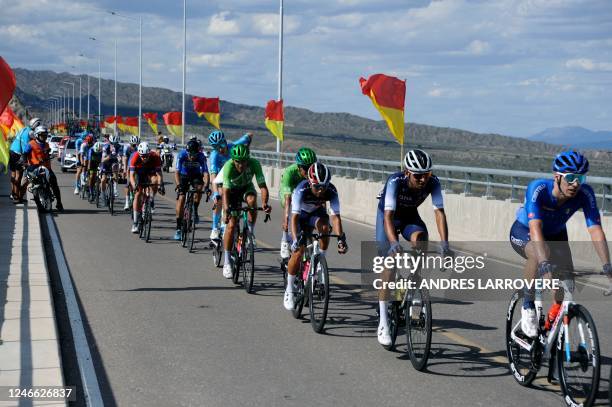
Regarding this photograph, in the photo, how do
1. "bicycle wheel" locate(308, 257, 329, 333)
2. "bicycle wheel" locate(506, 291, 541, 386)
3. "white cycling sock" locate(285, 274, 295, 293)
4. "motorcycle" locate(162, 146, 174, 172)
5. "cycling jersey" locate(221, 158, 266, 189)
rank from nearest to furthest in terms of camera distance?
1. "bicycle wheel" locate(506, 291, 541, 386)
2. "bicycle wheel" locate(308, 257, 329, 333)
3. "white cycling sock" locate(285, 274, 295, 293)
4. "cycling jersey" locate(221, 158, 266, 189)
5. "motorcycle" locate(162, 146, 174, 172)

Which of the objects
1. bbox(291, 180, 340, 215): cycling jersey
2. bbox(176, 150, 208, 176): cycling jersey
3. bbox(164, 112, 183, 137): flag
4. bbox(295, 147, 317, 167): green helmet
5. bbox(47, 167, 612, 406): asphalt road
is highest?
bbox(164, 112, 183, 137): flag

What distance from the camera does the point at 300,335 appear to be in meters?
9.09

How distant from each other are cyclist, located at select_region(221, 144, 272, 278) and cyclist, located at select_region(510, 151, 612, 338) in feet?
17.8

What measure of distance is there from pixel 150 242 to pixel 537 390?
11150mm

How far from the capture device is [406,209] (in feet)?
28.0

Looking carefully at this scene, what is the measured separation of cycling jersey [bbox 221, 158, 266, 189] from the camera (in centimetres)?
1238

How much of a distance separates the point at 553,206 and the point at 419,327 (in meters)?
1.44

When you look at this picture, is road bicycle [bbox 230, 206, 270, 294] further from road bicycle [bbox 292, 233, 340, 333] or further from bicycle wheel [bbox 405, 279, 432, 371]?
bicycle wheel [bbox 405, 279, 432, 371]

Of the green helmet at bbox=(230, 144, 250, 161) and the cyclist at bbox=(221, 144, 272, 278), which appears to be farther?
the cyclist at bbox=(221, 144, 272, 278)

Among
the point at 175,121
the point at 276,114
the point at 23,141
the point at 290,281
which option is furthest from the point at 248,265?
the point at 175,121

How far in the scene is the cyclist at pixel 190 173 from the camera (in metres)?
16.4

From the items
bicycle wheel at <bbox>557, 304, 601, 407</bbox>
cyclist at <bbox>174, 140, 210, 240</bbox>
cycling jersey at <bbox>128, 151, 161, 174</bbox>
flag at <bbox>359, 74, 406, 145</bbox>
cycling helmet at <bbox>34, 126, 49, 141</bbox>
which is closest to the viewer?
bicycle wheel at <bbox>557, 304, 601, 407</bbox>

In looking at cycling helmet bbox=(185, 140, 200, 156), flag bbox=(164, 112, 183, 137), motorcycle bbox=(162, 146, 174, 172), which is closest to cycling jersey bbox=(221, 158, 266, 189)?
cycling helmet bbox=(185, 140, 200, 156)

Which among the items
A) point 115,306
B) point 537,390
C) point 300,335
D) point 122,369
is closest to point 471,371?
point 537,390
